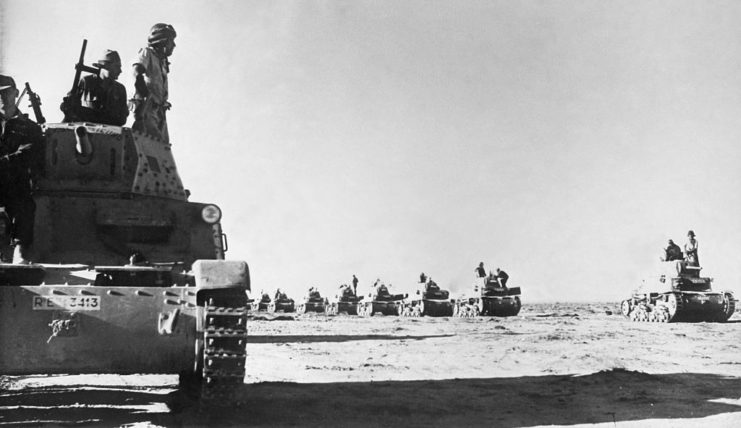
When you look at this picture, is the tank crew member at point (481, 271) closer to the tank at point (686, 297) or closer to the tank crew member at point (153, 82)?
the tank at point (686, 297)

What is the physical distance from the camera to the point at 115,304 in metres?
6.35

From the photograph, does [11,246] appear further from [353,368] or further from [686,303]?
[686,303]

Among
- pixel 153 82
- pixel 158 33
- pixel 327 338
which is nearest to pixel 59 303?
pixel 153 82

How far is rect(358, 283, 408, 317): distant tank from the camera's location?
40688mm

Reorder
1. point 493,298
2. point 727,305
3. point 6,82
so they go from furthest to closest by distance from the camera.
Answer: point 493,298, point 727,305, point 6,82

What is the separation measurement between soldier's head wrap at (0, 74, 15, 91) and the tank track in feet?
10.6

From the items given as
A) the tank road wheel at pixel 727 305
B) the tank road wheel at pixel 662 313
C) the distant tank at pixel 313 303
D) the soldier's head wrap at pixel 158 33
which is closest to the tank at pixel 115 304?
the soldier's head wrap at pixel 158 33

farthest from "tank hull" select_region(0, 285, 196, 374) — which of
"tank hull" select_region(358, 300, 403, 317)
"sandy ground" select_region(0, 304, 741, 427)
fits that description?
"tank hull" select_region(358, 300, 403, 317)

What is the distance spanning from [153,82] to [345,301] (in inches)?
1443

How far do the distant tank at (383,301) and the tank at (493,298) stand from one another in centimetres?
720

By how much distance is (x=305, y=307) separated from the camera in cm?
4872

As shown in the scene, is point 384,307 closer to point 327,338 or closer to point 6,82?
point 327,338

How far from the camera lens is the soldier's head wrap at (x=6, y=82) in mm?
7415

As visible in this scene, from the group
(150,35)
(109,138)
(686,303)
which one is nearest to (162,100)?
(150,35)
